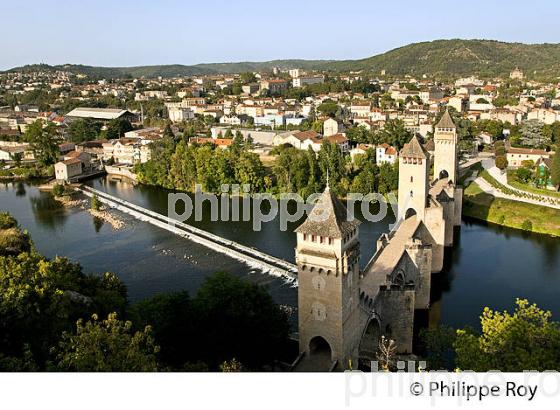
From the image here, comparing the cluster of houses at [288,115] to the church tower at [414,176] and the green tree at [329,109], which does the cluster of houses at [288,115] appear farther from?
the church tower at [414,176]

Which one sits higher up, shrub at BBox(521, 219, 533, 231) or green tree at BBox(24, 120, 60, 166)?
green tree at BBox(24, 120, 60, 166)

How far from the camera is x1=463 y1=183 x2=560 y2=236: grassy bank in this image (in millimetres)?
20531

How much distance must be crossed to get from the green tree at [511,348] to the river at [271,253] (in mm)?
4962

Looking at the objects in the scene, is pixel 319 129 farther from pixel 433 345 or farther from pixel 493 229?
pixel 433 345

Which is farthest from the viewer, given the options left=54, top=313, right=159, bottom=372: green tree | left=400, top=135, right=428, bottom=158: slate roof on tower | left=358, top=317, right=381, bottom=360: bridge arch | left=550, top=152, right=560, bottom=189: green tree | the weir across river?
left=550, top=152, right=560, bottom=189: green tree

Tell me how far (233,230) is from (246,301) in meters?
10.2

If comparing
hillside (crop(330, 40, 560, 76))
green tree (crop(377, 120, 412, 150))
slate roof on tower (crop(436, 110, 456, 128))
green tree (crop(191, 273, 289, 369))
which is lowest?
green tree (crop(191, 273, 289, 369))

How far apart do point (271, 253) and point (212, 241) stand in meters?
2.39

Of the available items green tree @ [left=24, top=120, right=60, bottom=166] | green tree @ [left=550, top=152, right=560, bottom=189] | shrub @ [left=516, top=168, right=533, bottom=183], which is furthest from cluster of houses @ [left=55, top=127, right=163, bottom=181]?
green tree @ [left=550, top=152, right=560, bottom=189]

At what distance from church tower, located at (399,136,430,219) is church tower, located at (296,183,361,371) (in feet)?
20.6

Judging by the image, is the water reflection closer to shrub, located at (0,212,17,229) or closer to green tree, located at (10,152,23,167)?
shrub, located at (0,212,17,229)

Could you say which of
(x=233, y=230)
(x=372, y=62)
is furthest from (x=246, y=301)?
(x=372, y=62)

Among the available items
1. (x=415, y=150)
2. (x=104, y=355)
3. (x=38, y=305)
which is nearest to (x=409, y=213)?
(x=415, y=150)
